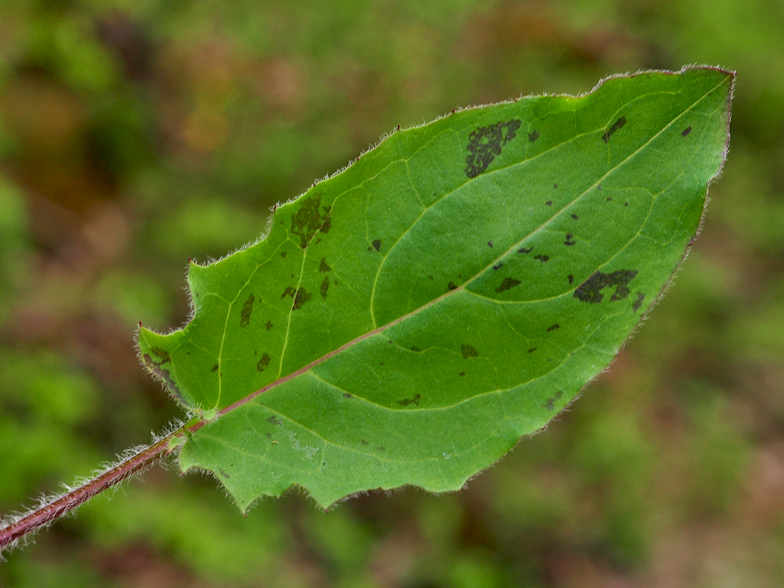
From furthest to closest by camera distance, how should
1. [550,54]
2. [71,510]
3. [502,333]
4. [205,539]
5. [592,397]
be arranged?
[550,54] → [592,397] → [205,539] → [502,333] → [71,510]

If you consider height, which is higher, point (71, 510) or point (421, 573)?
point (421, 573)

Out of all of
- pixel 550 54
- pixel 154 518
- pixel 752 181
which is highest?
pixel 550 54

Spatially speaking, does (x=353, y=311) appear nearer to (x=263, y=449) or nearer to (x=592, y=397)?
(x=263, y=449)

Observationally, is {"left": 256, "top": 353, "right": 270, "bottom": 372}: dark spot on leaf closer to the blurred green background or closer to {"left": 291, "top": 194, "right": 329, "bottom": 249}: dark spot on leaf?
{"left": 291, "top": 194, "right": 329, "bottom": 249}: dark spot on leaf

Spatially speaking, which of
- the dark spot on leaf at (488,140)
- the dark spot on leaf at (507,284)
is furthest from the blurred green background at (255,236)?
the dark spot on leaf at (488,140)

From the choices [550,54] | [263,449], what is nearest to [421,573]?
[263,449]

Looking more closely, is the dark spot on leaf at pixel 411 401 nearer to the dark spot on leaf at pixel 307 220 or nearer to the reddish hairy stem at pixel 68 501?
the dark spot on leaf at pixel 307 220

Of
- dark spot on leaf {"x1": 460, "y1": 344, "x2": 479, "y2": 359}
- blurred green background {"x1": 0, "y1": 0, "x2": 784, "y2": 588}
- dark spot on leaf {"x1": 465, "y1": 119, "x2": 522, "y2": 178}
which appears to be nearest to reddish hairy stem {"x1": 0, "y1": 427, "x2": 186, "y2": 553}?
dark spot on leaf {"x1": 460, "y1": 344, "x2": 479, "y2": 359}
